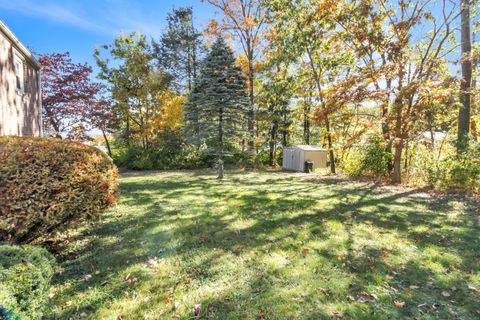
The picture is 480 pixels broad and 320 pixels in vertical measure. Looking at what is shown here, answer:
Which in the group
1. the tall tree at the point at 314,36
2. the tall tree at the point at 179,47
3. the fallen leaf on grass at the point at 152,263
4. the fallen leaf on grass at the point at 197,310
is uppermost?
the tall tree at the point at 179,47

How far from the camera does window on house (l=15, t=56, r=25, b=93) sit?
7477mm

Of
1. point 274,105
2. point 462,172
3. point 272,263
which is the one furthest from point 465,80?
point 274,105

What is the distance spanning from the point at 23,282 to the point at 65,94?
45.4 feet

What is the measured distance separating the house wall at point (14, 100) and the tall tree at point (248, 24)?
9582 millimetres

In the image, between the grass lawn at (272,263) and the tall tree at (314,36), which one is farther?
the tall tree at (314,36)

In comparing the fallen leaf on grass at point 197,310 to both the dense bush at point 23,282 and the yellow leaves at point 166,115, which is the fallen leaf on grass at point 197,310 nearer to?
the dense bush at point 23,282

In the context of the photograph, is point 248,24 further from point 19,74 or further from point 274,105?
point 19,74

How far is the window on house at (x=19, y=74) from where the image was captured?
748 centimetres

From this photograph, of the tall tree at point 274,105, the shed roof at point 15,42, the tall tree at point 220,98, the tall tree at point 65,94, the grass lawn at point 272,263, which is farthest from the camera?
the tall tree at point 274,105

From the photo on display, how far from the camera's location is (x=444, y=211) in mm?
5551

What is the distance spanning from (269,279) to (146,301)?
4.13ft

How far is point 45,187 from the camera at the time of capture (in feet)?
9.94

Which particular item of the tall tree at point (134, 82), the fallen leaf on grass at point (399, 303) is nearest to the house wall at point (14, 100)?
the tall tree at point (134, 82)

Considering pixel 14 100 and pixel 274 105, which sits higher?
pixel 274 105
